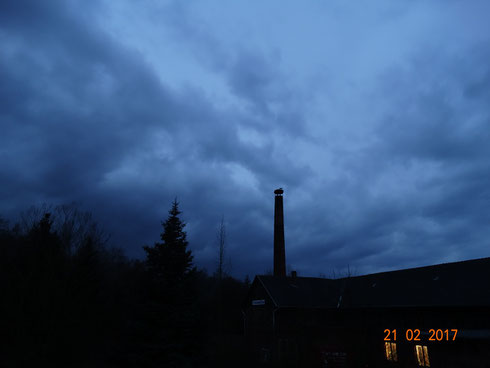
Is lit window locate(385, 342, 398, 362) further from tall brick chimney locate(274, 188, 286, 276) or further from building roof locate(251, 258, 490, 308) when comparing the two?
tall brick chimney locate(274, 188, 286, 276)

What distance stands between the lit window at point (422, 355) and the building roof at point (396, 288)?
9.45 feet

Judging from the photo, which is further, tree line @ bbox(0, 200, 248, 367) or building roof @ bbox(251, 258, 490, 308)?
building roof @ bbox(251, 258, 490, 308)

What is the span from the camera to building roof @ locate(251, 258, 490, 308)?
22.9 meters

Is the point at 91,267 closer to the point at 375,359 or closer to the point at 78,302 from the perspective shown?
the point at 78,302

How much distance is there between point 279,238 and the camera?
148ft

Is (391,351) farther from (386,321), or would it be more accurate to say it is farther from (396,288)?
(396,288)

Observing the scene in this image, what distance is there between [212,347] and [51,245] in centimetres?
1691

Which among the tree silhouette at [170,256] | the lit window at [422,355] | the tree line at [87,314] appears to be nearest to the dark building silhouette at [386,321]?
the lit window at [422,355]

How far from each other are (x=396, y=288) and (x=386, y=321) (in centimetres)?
334

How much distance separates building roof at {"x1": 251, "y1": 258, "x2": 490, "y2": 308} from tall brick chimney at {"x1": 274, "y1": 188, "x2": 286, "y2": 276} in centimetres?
638

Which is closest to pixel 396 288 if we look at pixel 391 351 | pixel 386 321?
pixel 386 321

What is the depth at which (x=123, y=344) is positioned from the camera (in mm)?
17531
